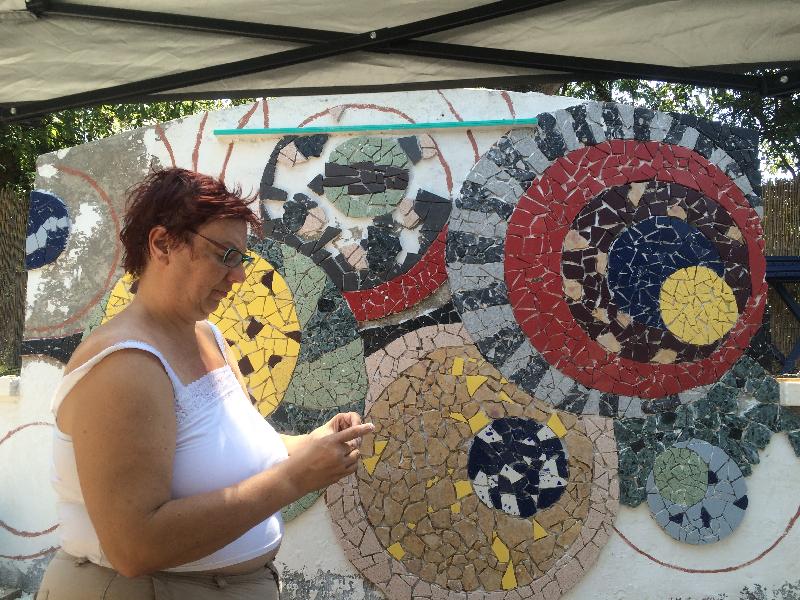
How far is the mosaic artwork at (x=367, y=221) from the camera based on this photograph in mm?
2977

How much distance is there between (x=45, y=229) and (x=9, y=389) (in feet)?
2.42

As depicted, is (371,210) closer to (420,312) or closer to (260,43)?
(420,312)

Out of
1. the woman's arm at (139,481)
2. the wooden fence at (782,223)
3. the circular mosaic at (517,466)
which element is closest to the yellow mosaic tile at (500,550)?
the circular mosaic at (517,466)

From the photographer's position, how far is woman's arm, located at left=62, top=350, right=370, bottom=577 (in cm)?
123

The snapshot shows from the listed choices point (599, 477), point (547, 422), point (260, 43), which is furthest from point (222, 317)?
point (599, 477)

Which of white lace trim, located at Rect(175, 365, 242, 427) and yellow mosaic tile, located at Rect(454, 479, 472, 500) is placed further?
yellow mosaic tile, located at Rect(454, 479, 472, 500)

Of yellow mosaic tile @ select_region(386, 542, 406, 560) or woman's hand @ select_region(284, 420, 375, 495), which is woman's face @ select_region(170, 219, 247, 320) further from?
yellow mosaic tile @ select_region(386, 542, 406, 560)

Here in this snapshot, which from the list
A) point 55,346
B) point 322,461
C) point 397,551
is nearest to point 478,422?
point 397,551

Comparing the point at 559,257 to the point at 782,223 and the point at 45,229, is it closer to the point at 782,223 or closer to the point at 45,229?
the point at 45,229

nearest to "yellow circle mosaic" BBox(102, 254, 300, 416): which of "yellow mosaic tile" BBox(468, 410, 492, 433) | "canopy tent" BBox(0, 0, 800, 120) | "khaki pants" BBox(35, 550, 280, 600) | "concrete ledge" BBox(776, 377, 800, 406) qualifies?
"yellow mosaic tile" BBox(468, 410, 492, 433)

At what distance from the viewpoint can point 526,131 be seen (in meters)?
3.01

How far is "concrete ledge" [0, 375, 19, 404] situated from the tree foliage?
6330 mm

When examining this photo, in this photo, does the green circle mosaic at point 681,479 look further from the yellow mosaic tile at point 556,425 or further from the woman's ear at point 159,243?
the woman's ear at point 159,243

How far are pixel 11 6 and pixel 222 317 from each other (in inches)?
57.1
